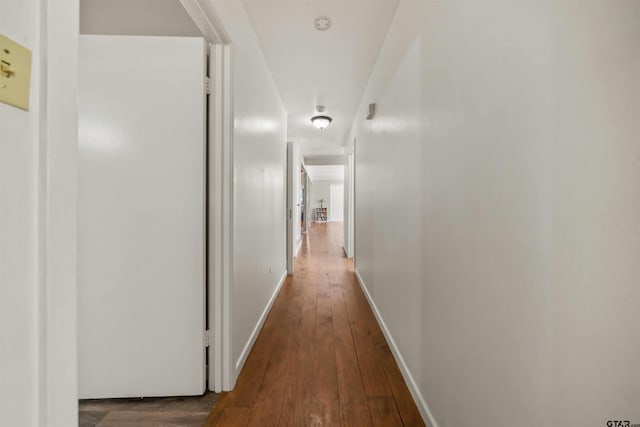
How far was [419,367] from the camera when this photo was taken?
1.52 meters

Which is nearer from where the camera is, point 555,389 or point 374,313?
point 555,389

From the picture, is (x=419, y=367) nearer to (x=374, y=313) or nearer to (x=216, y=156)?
(x=374, y=313)

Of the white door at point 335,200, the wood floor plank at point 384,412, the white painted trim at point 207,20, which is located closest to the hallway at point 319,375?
the wood floor plank at point 384,412

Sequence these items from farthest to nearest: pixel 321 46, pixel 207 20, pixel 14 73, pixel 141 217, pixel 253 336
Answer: pixel 321 46, pixel 253 336, pixel 141 217, pixel 207 20, pixel 14 73

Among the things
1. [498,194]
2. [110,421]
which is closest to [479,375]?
[498,194]

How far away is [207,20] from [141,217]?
1125 millimetres

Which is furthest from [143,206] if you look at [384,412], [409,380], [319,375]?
[409,380]

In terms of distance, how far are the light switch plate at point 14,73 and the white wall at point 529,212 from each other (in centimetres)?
110

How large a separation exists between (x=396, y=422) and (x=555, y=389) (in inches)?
40.0

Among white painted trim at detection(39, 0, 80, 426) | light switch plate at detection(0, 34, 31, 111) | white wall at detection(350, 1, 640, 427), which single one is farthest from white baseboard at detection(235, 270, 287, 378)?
light switch plate at detection(0, 34, 31, 111)

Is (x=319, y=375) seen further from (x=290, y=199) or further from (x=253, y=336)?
(x=290, y=199)

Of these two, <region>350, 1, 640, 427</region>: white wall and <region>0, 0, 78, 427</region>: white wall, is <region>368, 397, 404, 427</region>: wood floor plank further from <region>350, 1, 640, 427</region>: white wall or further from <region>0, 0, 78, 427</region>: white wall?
<region>0, 0, 78, 427</region>: white wall

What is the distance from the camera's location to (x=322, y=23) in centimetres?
220

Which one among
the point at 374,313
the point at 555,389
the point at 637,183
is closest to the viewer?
the point at 637,183
